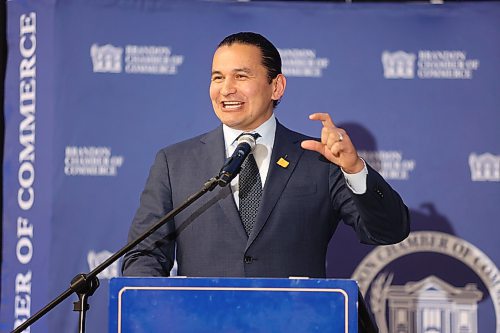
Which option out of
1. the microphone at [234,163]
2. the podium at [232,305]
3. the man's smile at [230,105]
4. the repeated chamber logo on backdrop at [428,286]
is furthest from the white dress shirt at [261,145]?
the repeated chamber logo on backdrop at [428,286]

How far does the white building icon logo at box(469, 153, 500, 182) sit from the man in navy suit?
1479 mm

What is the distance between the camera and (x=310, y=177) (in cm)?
316

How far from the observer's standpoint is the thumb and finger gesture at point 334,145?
2.46 metres

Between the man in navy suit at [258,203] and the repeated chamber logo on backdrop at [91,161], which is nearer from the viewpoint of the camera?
the man in navy suit at [258,203]

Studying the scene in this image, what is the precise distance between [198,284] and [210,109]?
97.8 inches

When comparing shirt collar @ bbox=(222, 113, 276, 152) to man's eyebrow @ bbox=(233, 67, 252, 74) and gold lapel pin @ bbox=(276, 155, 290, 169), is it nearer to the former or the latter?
gold lapel pin @ bbox=(276, 155, 290, 169)

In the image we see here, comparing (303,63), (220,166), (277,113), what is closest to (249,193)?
(220,166)

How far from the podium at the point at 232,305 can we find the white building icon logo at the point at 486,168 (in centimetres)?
257

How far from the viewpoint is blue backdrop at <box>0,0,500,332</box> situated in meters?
4.36

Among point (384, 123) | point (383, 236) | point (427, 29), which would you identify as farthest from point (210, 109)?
point (383, 236)

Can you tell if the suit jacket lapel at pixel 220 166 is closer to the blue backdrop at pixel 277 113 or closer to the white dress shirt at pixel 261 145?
the white dress shirt at pixel 261 145

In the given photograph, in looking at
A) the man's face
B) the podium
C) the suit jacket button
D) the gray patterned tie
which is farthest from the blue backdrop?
the podium

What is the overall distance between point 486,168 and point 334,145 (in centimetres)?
218

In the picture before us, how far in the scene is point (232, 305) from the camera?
2039 mm
